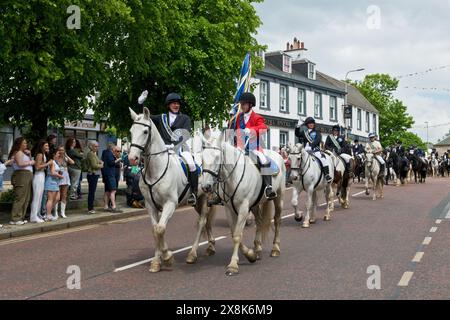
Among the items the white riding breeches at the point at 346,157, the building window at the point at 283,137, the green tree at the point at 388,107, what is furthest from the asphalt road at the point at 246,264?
the green tree at the point at 388,107

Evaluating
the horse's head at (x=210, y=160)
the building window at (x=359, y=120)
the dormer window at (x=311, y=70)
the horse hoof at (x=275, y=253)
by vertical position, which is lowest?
the horse hoof at (x=275, y=253)

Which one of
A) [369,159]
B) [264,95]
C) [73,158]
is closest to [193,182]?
[73,158]

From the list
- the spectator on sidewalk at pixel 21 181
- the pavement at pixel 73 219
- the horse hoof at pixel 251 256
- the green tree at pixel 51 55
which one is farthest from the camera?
the spectator on sidewalk at pixel 21 181

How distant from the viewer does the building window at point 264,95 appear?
41.9 meters

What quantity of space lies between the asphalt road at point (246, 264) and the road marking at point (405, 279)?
0.02 m

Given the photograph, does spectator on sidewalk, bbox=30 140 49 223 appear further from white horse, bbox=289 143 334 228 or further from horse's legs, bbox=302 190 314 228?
horse's legs, bbox=302 190 314 228

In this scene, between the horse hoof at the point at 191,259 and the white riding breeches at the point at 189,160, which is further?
the white riding breeches at the point at 189,160

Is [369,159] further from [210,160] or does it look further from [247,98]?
[210,160]

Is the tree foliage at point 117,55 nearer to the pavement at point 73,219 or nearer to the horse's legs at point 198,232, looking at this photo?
the pavement at point 73,219

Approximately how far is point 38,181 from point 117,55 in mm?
5494

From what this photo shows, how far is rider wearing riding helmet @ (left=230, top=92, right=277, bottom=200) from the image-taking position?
27.1 feet

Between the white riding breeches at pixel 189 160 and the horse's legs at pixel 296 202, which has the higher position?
the white riding breeches at pixel 189 160

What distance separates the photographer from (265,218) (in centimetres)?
859
